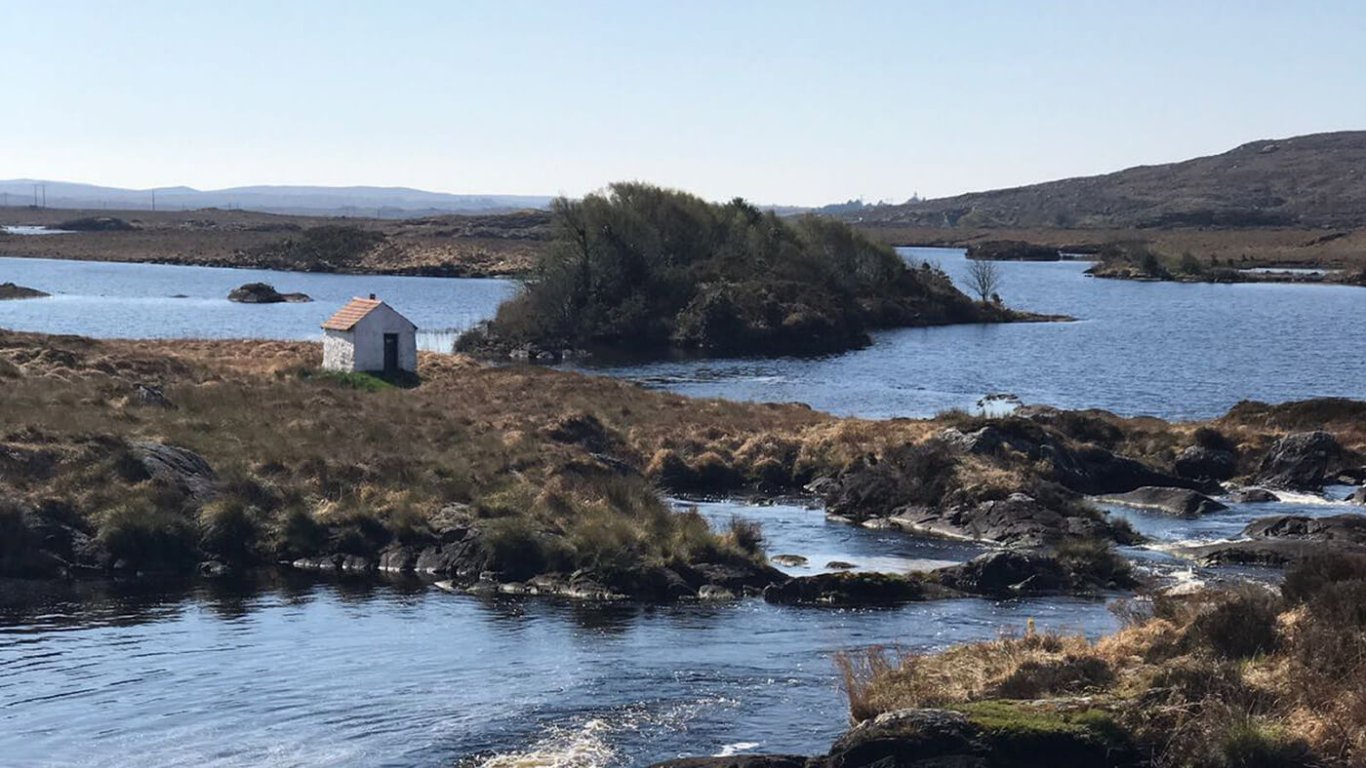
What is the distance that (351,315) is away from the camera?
55781 mm

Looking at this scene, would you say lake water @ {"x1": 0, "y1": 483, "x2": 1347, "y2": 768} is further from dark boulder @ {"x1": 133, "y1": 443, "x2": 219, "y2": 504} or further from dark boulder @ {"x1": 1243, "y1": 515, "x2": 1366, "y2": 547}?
dark boulder @ {"x1": 1243, "y1": 515, "x2": 1366, "y2": 547}

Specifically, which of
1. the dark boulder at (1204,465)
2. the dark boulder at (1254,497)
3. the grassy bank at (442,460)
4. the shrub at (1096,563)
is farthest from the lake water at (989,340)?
the shrub at (1096,563)

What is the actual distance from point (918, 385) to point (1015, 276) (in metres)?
106

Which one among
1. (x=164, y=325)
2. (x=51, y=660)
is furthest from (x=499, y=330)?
(x=51, y=660)

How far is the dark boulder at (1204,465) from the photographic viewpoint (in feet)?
150

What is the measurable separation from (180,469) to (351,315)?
797 inches

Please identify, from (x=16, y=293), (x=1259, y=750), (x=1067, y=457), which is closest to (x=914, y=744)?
(x=1259, y=750)

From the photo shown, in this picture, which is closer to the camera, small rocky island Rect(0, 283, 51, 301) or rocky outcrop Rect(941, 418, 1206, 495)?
rocky outcrop Rect(941, 418, 1206, 495)

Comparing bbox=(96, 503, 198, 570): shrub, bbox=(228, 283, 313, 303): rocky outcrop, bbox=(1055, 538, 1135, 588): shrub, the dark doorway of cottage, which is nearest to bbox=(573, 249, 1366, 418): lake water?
the dark doorway of cottage

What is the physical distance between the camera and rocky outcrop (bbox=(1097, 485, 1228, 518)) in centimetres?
4088

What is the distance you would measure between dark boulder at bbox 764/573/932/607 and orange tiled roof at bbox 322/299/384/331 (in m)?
28.2

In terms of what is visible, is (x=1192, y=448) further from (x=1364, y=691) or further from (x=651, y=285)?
(x=651, y=285)

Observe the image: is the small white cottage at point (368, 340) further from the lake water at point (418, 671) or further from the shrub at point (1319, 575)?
the shrub at point (1319, 575)

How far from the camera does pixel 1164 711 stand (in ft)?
60.0
